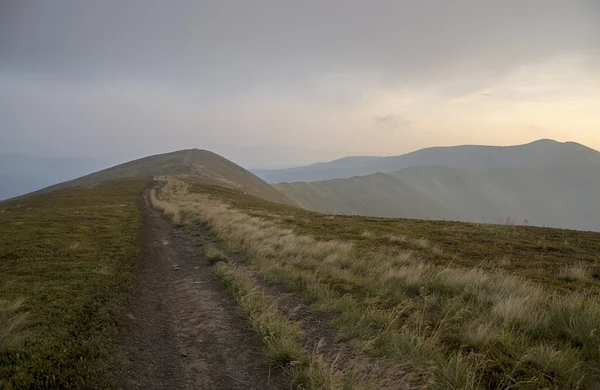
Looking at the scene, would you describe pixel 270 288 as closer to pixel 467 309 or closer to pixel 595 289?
pixel 467 309

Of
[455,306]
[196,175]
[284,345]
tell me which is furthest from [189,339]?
[196,175]

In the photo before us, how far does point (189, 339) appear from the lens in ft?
21.3

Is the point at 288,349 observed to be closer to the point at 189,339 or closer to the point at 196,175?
the point at 189,339

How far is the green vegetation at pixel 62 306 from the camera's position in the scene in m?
4.69

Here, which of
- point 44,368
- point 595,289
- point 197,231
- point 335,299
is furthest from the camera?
point 197,231

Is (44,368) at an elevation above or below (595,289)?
above

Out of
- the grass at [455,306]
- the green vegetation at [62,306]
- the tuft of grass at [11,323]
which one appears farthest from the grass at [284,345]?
the tuft of grass at [11,323]

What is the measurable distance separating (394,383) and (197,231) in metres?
18.4

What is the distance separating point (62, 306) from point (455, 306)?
948 centimetres

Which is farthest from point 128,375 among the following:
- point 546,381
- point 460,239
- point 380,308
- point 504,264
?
point 460,239

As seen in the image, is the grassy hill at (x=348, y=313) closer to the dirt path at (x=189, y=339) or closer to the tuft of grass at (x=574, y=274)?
the tuft of grass at (x=574, y=274)

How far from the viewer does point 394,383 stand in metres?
4.32

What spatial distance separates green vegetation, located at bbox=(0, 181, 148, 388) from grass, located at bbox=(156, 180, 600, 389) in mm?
4447

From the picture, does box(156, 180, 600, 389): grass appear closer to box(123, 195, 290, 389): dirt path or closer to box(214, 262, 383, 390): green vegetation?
box(214, 262, 383, 390): green vegetation
